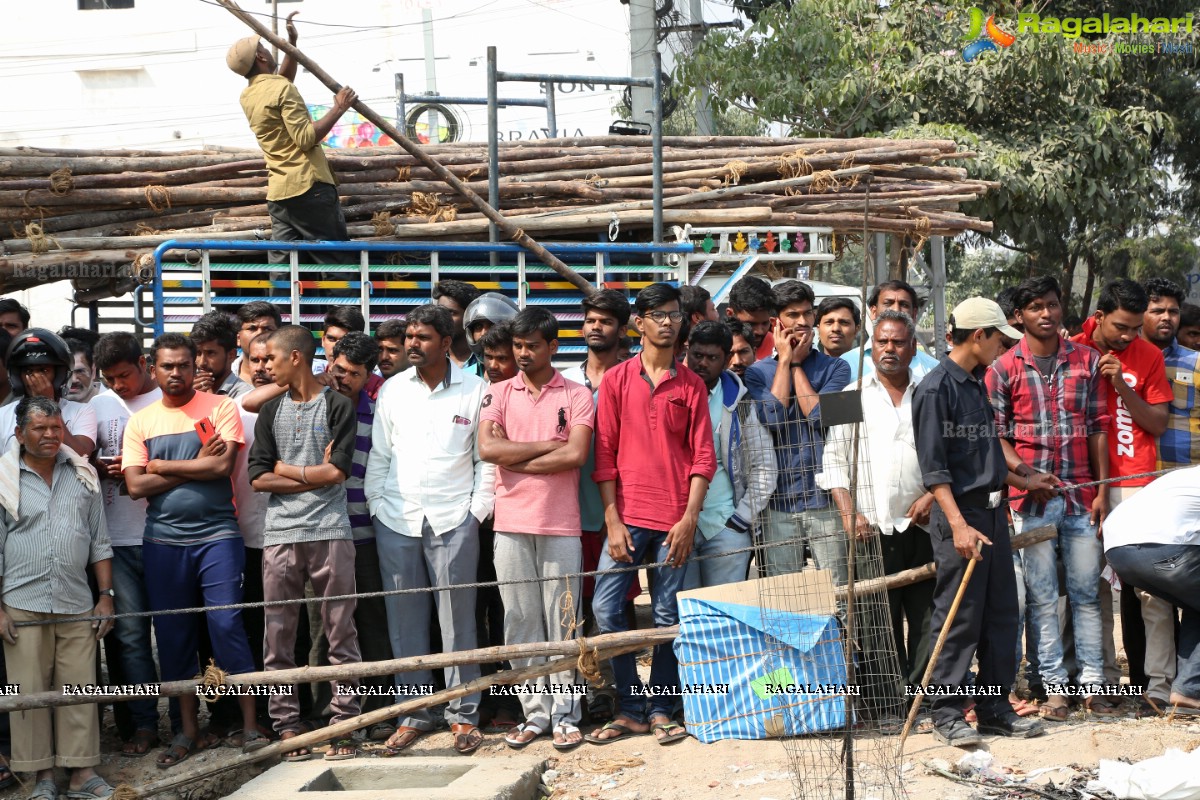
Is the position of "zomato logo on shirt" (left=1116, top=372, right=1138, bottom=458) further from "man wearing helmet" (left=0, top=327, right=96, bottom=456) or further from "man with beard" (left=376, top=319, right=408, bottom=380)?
"man wearing helmet" (left=0, top=327, right=96, bottom=456)

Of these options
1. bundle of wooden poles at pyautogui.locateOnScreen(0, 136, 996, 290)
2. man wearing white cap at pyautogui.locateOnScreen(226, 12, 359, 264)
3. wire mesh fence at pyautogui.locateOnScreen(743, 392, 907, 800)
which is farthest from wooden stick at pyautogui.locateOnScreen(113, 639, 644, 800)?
bundle of wooden poles at pyautogui.locateOnScreen(0, 136, 996, 290)

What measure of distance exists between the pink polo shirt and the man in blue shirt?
2.80 ft

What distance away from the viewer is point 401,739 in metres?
5.68

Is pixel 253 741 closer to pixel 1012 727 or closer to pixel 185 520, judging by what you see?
pixel 185 520

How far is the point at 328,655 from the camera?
589cm

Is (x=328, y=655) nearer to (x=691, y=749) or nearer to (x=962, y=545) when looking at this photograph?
(x=691, y=749)

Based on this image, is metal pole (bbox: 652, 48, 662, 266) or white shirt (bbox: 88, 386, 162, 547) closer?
white shirt (bbox: 88, 386, 162, 547)

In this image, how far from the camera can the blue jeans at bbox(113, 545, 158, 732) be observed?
5.80m

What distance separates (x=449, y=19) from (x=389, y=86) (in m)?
1.76

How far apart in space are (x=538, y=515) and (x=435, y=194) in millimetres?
3273

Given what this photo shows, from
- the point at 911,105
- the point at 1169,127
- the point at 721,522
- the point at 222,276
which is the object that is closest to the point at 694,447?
the point at 721,522

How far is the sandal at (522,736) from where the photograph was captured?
5.62 metres

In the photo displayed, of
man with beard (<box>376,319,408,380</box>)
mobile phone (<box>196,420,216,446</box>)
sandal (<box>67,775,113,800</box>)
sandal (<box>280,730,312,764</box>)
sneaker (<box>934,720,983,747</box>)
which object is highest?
man with beard (<box>376,319,408,380</box>)

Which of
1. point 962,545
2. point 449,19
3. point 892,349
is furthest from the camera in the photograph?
point 449,19
